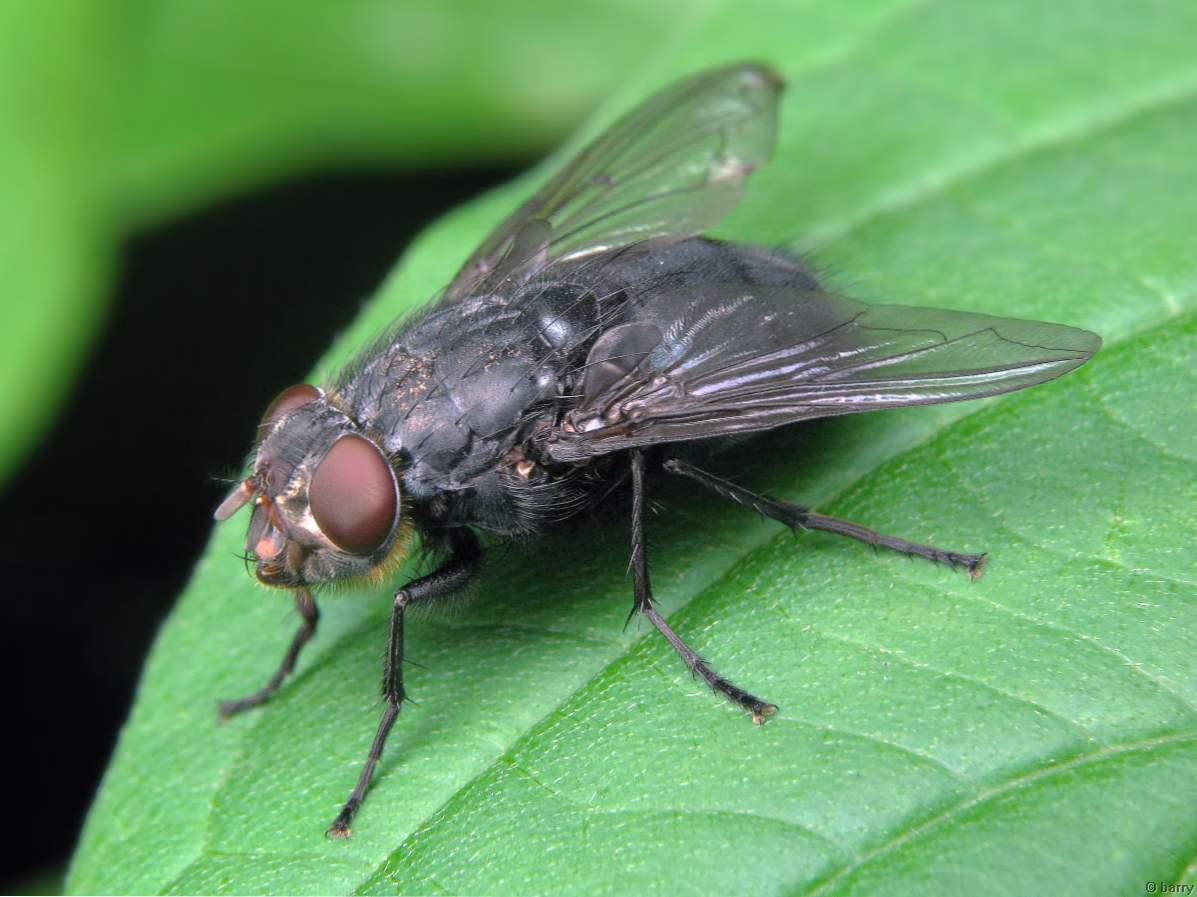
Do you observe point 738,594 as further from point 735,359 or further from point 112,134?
point 112,134

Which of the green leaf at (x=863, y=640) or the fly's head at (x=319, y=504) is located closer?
the green leaf at (x=863, y=640)

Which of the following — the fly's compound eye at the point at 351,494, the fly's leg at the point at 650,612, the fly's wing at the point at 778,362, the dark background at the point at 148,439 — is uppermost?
the fly's wing at the point at 778,362

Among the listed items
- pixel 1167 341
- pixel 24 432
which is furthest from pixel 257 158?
pixel 1167 341

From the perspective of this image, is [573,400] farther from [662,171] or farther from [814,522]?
[662,171]

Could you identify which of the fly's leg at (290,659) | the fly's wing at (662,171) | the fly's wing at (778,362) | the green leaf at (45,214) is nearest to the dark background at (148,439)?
the green leaf at (45,214)

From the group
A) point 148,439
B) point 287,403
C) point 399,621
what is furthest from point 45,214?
point 399,621

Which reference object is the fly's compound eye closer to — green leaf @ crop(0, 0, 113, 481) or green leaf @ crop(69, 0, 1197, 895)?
green leaf @ crop(69, 0, 1197, 895)

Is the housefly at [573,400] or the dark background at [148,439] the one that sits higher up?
the housefly at [573,400]

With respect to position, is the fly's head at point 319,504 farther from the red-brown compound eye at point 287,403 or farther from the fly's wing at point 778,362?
the fly's wing at point 778,362
